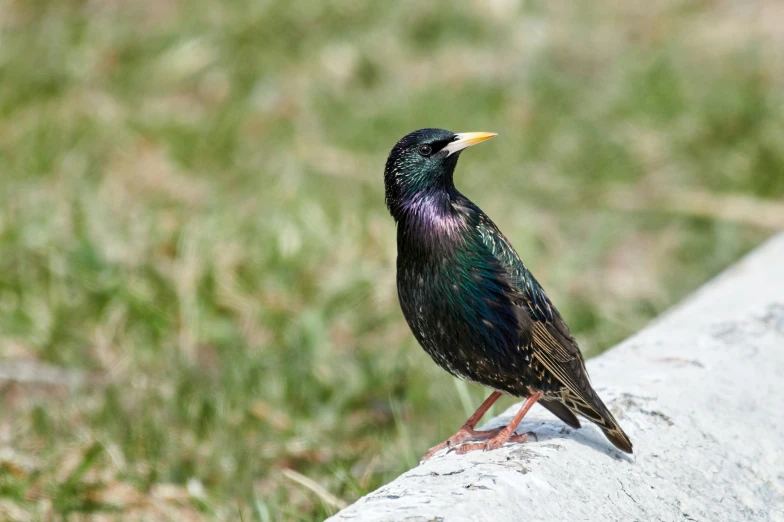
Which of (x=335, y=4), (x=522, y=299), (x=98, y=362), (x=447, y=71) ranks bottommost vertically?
(x=98, y=362)

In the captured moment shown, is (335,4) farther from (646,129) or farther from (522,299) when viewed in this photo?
(522,299)

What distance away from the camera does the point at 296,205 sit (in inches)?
229

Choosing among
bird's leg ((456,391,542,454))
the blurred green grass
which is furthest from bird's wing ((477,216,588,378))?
the blurred green grass

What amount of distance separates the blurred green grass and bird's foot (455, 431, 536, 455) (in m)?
0.77

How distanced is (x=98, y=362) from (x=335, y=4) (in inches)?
191

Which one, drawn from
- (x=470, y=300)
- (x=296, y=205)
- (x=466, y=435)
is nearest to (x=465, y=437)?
(x=466, y=435)

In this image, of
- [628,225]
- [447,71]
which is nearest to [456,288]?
[628,225]

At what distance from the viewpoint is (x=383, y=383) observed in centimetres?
452

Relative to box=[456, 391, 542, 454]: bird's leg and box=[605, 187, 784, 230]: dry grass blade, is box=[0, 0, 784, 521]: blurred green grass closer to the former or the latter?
box=[605, 187, 784, 230]: dry grass blade

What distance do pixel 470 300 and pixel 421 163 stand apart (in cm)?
40

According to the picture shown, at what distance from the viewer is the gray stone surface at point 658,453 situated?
2.13m

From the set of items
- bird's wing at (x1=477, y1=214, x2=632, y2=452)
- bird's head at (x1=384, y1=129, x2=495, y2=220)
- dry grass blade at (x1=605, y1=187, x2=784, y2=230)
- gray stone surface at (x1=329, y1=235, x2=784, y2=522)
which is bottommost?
dry grass blade at (x1=605, y1=187, x2=784, y2=230)

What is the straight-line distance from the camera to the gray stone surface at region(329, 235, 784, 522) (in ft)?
7.00

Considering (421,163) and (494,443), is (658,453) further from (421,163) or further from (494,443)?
(421,163)
